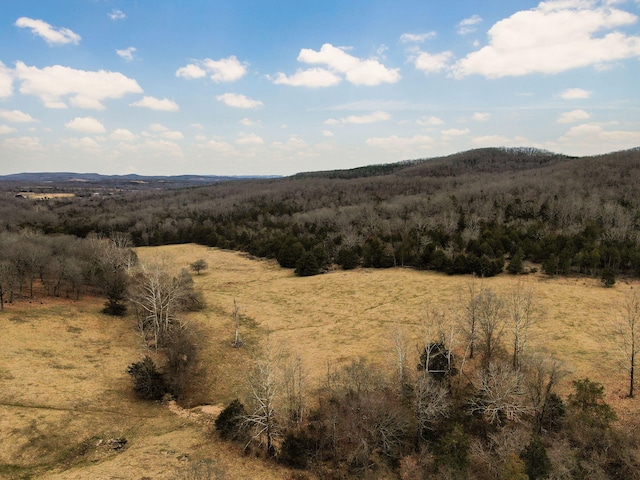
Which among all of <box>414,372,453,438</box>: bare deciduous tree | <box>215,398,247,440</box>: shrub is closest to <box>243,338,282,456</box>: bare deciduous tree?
<box>215,398,247,440</box>: shrub

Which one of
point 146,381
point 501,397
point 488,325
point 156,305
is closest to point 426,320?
point 488,325

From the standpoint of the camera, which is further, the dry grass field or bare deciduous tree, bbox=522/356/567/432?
bare deciduous tree, bbox=522/356/567/432

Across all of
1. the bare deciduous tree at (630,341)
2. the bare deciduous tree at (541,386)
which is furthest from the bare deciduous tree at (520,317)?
the bare deciduous tree at (630,341)

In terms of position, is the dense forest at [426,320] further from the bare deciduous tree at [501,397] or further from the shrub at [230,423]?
the bare deciduous tree at [501,397]

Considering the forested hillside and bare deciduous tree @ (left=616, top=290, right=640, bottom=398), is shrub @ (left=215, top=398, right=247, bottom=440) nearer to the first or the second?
bare deciduous tree @ (left=616, top=290, right=640, bottom=398)

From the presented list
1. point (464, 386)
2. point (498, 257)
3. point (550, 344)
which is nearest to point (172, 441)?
point (464, 386)

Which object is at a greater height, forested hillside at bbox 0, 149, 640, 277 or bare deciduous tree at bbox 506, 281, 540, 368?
forested hillside at bbox 0, 149, 640, 277

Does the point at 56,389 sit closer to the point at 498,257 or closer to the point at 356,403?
the point at 356,403

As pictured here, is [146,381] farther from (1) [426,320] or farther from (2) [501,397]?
(1) [426,320]
